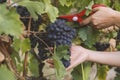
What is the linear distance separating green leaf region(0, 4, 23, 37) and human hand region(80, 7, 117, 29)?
60 centimetres

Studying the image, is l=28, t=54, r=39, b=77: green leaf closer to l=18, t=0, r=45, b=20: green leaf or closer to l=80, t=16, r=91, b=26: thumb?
l=80, t=16, r=91, b=26: thumb

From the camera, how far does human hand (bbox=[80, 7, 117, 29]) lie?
179 cm

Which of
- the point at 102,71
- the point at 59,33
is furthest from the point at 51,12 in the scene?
the point at 102,71

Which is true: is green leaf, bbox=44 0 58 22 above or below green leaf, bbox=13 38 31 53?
above

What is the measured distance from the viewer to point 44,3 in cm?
150

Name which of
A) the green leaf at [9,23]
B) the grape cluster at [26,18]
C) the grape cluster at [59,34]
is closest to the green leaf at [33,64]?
the grape cluster at [26,18]

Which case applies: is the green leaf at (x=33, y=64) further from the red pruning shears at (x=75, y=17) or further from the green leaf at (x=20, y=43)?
the green leaf at (x=20, y=43)

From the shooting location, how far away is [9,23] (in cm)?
122

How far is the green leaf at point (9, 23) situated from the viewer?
1.19 m

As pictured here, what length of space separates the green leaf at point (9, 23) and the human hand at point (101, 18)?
0.60 m

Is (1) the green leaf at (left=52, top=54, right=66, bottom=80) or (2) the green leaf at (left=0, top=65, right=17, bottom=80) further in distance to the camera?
(1) the green leaf at (left=52, top=54, right=66, bottom=80)

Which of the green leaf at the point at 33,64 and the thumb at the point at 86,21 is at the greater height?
the thumb at the point at 86,21

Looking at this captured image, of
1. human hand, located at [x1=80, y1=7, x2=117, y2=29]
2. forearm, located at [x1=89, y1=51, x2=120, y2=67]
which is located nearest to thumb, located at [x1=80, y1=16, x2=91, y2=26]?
human hand, located at [x1=80, y1=7, x2=117, y2=29]

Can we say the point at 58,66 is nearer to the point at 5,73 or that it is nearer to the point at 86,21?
the point at 5,73
